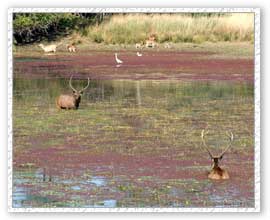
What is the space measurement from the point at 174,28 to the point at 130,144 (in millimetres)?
963

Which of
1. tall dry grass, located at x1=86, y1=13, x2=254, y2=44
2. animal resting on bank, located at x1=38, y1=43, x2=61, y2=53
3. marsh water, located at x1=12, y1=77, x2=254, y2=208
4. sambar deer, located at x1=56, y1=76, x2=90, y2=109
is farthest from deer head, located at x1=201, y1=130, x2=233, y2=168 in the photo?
animal resting on bank, located at x1=38, y1=43, x2=61, y2=53

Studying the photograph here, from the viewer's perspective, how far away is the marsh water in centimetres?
1139

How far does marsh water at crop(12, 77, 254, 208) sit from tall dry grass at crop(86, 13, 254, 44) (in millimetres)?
360

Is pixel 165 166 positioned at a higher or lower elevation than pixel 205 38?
lower

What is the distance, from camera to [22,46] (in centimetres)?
1155

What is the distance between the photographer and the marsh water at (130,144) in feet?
37.4

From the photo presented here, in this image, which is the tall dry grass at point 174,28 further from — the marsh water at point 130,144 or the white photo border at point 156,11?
the marsh water at point 130,144

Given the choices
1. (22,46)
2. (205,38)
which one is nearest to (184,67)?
(205,38)

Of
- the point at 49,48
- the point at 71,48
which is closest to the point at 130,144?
the point at 71,48

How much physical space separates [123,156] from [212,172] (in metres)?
0.69

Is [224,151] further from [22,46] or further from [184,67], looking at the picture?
[22,46]

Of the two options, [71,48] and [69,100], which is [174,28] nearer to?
[71,48]

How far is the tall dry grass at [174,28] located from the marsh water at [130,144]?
36 centimetres

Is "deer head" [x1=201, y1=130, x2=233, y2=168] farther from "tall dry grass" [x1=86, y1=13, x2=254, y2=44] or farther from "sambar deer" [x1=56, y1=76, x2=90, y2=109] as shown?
"sambar deer" [x1=56, y1=76, x2=90, y2=109]
